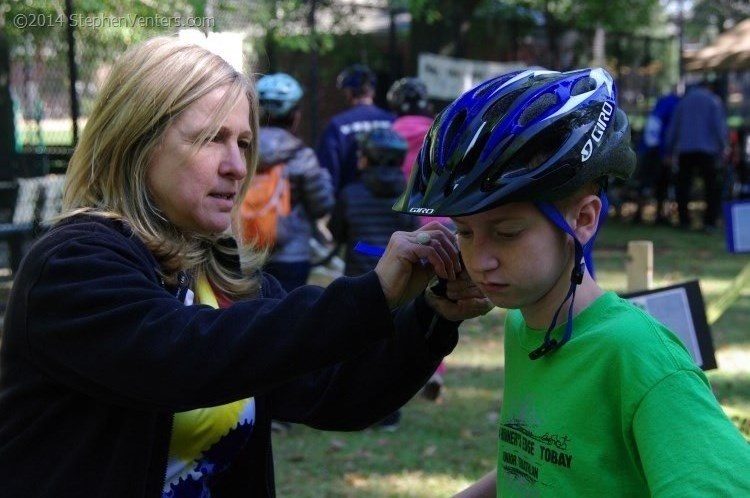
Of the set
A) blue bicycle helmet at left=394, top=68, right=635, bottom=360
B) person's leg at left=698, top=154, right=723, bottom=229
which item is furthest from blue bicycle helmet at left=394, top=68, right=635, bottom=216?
person's leg at left=698, top=154, right=723, bottom=229

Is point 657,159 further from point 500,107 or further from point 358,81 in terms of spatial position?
point 500,107

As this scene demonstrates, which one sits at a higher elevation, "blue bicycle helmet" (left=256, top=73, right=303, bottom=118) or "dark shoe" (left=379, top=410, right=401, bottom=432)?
"blue bicycle helmet" (left=256, top=73, right=303, bottom=118)

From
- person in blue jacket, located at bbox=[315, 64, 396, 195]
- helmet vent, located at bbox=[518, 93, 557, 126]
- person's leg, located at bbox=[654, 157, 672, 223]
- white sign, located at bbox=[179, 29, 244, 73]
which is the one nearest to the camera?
helmet vent, located at bbox=[518, 93, 557, 126]

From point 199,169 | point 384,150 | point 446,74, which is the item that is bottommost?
point 384,150

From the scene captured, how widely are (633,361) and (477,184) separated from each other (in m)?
0.42

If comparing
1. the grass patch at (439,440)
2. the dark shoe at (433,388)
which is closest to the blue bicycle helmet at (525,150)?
the grass patch at (439,440)

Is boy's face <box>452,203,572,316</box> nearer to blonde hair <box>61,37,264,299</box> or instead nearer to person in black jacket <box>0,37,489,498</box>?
person in black jacket <box>0,37,489,498</box>

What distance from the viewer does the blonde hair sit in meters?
2.22

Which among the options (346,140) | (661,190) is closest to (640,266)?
(346,140)

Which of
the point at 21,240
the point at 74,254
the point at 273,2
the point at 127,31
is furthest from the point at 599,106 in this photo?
the point at 273,2

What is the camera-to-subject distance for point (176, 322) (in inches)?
75.8

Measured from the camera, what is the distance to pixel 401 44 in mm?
15844

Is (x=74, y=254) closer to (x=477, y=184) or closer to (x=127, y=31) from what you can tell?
Result: (x=477, y=184)

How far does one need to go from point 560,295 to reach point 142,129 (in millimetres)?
926
